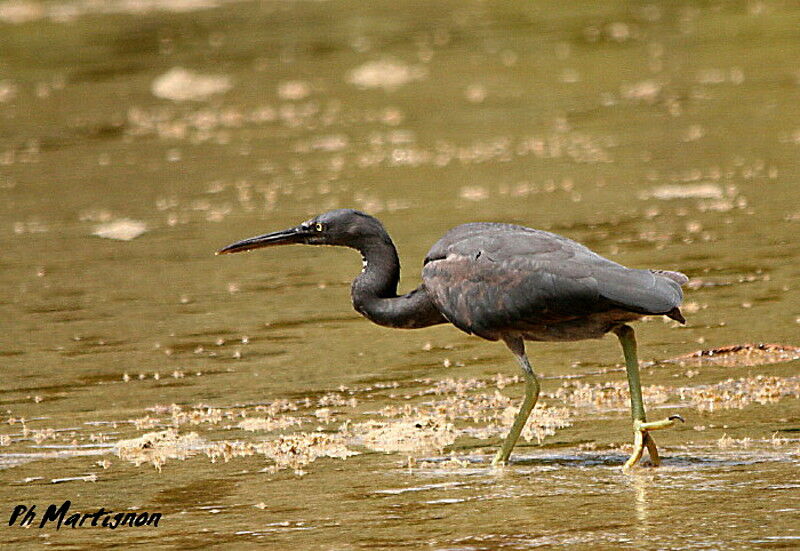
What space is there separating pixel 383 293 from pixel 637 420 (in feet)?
5.31

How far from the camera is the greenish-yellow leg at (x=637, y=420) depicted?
661 centimetres

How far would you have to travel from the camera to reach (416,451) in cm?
716

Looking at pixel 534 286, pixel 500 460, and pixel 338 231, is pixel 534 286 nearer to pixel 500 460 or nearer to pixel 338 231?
pixel 500 460

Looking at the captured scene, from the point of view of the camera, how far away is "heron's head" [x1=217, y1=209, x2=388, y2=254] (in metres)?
7.89

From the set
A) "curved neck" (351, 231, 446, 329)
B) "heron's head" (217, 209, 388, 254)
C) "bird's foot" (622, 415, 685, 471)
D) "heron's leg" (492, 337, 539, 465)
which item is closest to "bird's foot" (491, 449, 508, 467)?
"heron's leg" (492, 337, 539, 465)

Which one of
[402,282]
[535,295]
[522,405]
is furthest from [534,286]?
[402,282]

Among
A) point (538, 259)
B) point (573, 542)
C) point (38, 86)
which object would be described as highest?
point (38, 86)

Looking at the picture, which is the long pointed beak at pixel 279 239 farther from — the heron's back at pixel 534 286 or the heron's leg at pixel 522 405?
the heron's leg at pixel 522 405

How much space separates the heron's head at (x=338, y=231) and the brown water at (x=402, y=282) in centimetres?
81

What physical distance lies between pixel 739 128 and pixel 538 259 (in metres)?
9.20

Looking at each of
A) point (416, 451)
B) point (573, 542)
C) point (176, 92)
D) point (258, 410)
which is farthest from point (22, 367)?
point (176, 92)

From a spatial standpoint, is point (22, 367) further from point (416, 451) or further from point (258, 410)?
point (416, 451)

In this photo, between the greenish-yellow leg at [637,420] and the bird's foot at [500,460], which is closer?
the greenish-yellow leg at [637,420]

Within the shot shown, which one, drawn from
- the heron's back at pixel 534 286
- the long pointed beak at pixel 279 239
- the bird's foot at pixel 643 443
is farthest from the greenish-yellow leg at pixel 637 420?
the long pointed beak at pixel 279 239
